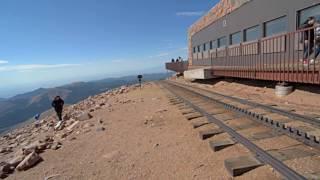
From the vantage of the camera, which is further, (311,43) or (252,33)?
(252,33)

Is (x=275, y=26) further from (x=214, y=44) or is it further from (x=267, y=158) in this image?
(x=267, y=158)

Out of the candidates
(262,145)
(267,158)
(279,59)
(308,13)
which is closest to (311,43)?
(308,13)

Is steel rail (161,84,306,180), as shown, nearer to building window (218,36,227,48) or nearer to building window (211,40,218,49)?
building window (218,36,227,48)

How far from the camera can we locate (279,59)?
13.7 meters

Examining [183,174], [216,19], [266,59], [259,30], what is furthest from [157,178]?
[216,19]

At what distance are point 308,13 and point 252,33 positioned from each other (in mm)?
6104

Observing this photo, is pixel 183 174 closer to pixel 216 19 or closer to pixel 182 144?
pixel 182 144

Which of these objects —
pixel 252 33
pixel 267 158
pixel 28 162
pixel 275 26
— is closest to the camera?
pixel 267 158

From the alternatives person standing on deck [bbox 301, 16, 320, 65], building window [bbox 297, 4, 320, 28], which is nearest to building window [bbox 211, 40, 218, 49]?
building window [bbox 297, 4, 320, 28]

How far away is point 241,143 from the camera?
4.98m

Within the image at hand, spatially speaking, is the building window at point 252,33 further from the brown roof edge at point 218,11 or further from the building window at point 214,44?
the building window at point 214,44

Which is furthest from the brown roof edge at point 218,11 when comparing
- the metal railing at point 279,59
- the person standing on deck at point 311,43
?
the person standing on deck at point 311,43

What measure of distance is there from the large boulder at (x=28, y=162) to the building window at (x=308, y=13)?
1236 cm

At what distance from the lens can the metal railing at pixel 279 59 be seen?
955cm
